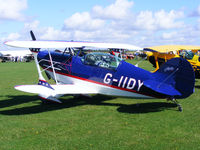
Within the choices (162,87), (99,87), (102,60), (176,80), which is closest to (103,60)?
(102,60)

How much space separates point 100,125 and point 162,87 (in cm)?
190

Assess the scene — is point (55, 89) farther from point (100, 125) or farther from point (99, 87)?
point (100, 125)

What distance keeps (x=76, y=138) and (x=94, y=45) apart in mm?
3787

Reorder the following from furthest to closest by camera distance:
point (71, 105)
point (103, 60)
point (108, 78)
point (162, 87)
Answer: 1. point (71, 105)
2. point (103, 60)
3. point (108, 78)
4. point (162, 87)

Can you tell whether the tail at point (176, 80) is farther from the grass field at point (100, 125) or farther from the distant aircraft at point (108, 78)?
the grass field at point (100, 125)

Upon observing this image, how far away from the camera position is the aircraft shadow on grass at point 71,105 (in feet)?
21.4

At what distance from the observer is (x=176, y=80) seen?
231 inches

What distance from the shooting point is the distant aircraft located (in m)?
5.79

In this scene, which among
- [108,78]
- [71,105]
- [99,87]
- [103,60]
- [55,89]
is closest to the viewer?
[55,89]

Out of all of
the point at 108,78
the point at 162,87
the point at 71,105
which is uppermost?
the point at 108,78

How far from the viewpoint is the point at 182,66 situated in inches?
228

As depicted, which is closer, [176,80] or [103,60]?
[176,80]

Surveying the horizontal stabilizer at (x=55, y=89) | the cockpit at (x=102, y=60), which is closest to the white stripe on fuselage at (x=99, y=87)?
the horizontal stabilizer at (x=55, y=89)

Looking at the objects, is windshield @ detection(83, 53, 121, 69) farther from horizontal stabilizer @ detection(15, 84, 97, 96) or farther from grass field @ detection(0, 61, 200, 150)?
grass field @ detection(0, 61, 200, 150)
